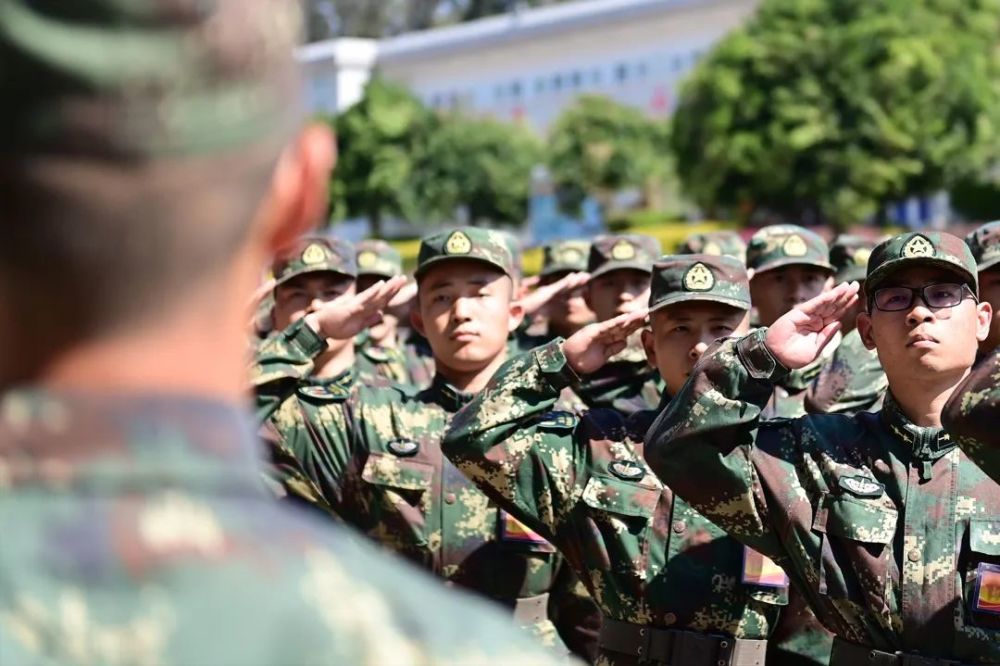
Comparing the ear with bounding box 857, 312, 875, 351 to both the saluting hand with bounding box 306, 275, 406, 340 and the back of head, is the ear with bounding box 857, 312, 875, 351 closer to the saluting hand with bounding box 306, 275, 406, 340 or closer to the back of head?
the saluting hand with bounding box 306, 275, 406, 340

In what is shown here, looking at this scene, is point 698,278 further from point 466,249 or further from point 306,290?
point 306,290

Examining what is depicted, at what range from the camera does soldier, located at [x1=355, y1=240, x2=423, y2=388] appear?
8190mm

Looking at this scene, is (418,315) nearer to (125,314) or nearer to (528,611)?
(528,611)

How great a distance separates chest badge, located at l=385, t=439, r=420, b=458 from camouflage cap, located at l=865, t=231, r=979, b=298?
183 cm

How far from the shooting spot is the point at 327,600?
1.36 m

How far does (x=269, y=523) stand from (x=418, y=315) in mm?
5389

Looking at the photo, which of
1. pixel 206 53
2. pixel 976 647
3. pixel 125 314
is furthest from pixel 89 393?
pixel 976 647

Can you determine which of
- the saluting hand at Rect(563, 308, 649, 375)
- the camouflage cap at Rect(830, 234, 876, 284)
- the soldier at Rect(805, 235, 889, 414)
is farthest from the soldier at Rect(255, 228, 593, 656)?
the camouflage cap at Rect(830, 234, 876, 284)

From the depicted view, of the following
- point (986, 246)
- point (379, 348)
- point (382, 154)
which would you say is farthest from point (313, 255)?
point (382, 154)

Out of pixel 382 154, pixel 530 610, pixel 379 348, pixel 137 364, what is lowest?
pixel 382 154

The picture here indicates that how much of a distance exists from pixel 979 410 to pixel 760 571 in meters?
1.71

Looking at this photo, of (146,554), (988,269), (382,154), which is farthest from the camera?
(382,154)

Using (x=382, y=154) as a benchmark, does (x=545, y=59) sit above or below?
above

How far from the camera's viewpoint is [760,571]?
4.94 meters
